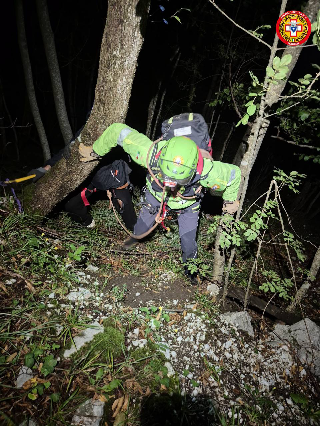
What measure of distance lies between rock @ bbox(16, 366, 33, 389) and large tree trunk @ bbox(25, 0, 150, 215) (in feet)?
8.73

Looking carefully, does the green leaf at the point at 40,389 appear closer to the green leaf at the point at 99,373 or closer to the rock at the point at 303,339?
the green leaf at the point at 99,373

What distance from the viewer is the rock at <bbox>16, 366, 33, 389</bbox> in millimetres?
2074

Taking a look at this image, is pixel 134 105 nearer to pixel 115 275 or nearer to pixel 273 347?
pixel 115 275

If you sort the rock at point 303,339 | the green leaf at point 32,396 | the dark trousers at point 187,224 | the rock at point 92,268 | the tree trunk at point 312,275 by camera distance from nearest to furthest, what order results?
the green leaf at point 32,396
the rock at point 303,339
the tree trunk at point 312,275
the rock at point 92,268
the dark trousers at point 187,224

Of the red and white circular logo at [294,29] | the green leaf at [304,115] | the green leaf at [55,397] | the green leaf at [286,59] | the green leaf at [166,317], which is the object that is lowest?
the green leaf at [166,317]

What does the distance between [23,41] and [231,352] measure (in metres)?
6.71

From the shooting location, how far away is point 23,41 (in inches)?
177

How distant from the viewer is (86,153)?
139 inches

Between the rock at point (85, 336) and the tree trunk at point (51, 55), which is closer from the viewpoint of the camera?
the rock at point (85, 336)

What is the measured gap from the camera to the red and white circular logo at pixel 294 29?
221 cm

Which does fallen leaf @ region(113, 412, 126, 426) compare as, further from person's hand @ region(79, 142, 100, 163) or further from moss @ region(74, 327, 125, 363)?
person's hand @ region(79, 142, 100, 163)

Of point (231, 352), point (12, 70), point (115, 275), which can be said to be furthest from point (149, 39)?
point (231, 352)

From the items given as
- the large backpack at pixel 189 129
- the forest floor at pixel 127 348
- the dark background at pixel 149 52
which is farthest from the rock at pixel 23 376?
the dark background at pixel 149 52

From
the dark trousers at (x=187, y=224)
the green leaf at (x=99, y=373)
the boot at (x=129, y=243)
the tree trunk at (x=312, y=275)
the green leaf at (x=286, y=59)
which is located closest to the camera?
the green leaf at (x=286, y=59)
